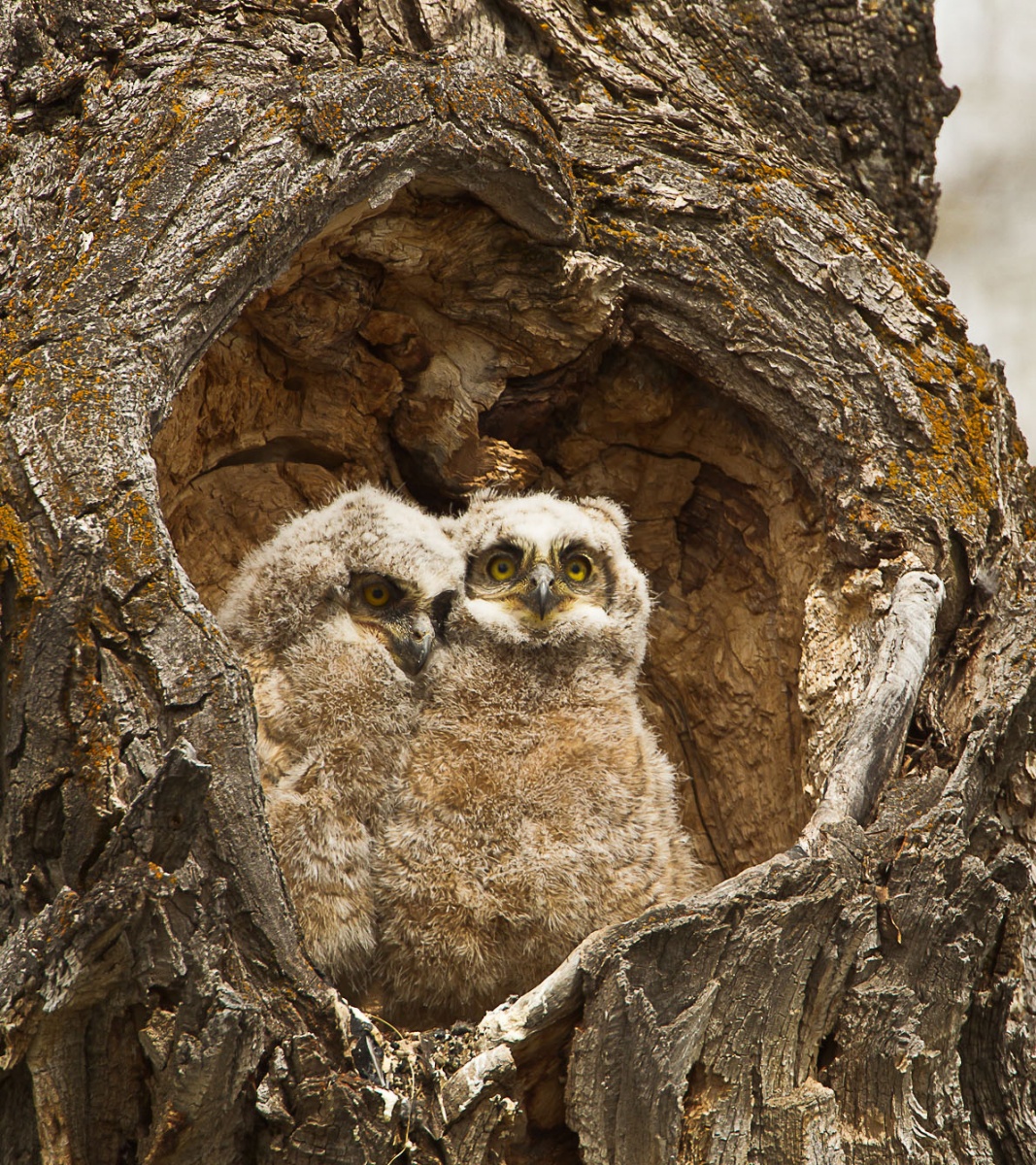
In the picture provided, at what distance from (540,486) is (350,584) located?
0.97m

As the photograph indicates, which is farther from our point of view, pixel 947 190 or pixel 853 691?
pixel 947 190

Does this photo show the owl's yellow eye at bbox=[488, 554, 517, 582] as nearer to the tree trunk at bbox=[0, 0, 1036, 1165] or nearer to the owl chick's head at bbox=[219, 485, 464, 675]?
the owl chick's head at bbox=[219, 485, 464, 675]

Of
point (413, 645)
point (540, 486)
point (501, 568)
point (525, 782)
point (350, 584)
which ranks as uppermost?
point (540, 486)

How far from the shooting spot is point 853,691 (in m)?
2.91

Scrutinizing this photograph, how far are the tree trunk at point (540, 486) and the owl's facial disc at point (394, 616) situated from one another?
492mm

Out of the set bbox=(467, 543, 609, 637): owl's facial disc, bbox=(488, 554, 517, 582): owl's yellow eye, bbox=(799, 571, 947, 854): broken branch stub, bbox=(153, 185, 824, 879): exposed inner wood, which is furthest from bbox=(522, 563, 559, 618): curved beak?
bbox=(799, 571, 947, 854): broken branch stub

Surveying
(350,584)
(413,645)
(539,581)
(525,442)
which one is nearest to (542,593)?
(539,581)

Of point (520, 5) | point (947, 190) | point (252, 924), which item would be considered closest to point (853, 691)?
point (252, 924)

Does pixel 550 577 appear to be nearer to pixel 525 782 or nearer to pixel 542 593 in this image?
pixel 542 593

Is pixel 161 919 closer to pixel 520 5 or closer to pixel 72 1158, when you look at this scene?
pixel 72 1158

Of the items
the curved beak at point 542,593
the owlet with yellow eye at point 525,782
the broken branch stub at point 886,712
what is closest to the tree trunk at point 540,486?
the broken branch stub at point 886,712

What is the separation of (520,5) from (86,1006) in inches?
114

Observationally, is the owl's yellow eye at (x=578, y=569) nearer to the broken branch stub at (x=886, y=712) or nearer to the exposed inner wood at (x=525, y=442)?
the exposed inner wood at (x=525, y=442)

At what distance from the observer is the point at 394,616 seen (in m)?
3.06
